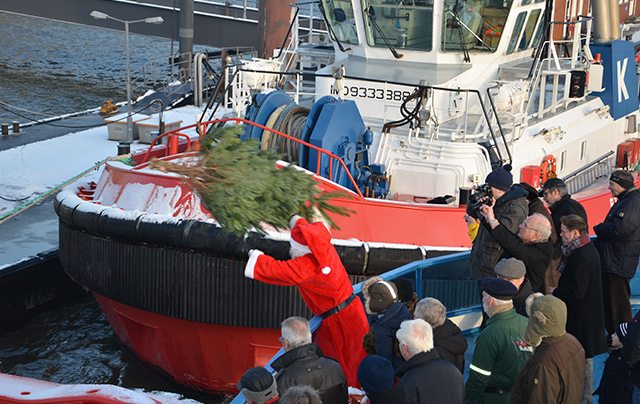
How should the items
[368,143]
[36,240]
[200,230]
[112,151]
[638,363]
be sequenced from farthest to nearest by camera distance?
[112,151] → [36,240] → [368,143] → [200,230] → [638,363]

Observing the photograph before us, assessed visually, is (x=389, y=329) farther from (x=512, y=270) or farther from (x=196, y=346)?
(x=196, y=346)

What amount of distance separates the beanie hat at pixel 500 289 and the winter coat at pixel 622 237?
1639mm

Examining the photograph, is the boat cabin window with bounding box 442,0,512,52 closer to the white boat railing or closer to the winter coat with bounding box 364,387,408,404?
the white boat railing

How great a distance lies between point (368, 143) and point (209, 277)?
235 cm

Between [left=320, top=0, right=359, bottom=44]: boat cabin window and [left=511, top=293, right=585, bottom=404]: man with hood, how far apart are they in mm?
6627

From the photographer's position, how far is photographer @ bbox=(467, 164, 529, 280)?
489 cm

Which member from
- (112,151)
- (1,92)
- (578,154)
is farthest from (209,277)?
(1,92)

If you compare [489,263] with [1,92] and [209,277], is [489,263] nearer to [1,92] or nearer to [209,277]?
[209,277]

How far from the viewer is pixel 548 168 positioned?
877 centimetres

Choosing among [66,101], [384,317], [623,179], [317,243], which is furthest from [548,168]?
[66,101]

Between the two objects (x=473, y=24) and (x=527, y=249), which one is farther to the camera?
(x=473, y=24)

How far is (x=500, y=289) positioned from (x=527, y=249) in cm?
82

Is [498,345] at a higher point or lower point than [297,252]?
lower

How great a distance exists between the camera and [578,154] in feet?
32.6
